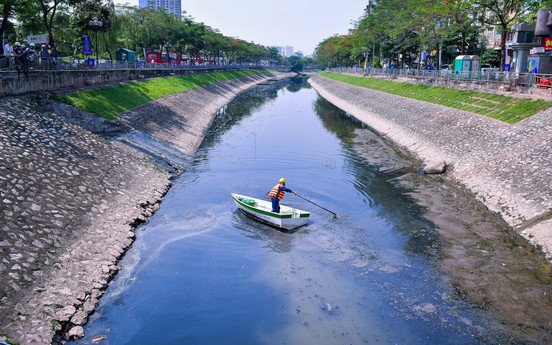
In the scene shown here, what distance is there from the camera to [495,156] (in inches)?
1102

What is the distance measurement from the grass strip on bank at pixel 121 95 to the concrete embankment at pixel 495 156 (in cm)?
2579

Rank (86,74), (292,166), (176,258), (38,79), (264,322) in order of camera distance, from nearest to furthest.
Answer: (264,322), (176,258), (38,79), (292,166), (86,74)

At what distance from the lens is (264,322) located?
14.6m

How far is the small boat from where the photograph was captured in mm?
21516

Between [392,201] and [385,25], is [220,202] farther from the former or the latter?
[385,25]

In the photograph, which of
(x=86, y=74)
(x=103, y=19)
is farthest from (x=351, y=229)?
(x=103, y=19)

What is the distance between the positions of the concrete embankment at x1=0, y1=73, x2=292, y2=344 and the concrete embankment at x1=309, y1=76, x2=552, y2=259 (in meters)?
18.5

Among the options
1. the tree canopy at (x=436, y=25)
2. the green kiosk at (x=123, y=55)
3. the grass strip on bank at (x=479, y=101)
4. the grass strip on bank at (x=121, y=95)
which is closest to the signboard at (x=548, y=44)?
the tree canopy at (x=436, y=25)

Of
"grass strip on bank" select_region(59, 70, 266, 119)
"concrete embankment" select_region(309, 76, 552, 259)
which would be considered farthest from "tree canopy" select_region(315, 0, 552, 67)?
"grass strip on bank" select_region(59, 70, 266, 119)

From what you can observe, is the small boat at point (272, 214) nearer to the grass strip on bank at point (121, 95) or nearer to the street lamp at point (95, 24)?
the grass strip on bank at point (121, 95)

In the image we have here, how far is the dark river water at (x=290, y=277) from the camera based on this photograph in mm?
14086

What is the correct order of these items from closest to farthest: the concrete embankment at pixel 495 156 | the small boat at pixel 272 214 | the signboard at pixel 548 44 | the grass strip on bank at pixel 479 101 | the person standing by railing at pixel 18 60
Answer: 1. the concrete embankment at pixel 495 156
2. the small boat at pixel 272 214
3. the person standing by railing at pixel 18 60
4. the grass strip on bank at pixel 479 101
5. the signboard at pixel 548 44

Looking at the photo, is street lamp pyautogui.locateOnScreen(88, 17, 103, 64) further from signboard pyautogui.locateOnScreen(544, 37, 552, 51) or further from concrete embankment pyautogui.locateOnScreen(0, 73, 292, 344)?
signboard pyautogui.locateOnScreen(544, 37, 552, 51)

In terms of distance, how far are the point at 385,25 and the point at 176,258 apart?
8339 cm
